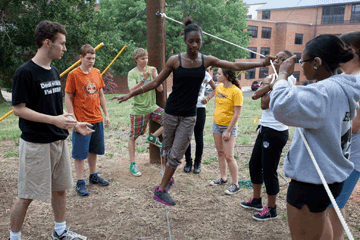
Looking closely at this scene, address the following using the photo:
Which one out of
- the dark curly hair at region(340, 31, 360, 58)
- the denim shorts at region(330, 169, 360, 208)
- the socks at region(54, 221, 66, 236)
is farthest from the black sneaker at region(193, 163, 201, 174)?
the dark curly hair at region(340, 31, 360, 58)

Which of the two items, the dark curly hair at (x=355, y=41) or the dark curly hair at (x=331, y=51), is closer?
the dark curly hair at (x=331, y=51)

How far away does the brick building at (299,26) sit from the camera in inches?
1570

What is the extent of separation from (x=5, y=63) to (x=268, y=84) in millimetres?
Result: 16364

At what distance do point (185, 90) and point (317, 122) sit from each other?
64.2 inches

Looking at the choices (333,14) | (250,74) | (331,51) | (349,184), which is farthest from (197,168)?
(333,14)

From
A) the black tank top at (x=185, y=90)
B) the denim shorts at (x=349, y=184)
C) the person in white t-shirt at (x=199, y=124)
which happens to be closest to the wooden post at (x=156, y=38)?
the person in white t-shirt at (x=199, y=124)

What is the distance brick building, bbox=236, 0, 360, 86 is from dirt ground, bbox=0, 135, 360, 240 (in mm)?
36221

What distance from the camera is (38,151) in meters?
2.70

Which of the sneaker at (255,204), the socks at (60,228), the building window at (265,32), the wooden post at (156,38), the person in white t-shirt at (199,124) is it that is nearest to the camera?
the socks at (60,228)

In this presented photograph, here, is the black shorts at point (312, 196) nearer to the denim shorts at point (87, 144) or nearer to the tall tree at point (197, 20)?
the denim shorts at point (87, 144)

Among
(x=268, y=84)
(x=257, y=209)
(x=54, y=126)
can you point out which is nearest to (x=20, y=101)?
(x=54, y=126)

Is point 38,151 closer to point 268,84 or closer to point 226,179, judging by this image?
point 268,84

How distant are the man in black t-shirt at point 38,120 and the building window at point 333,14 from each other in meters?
47.3

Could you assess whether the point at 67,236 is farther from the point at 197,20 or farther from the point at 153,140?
the point at 197,20
